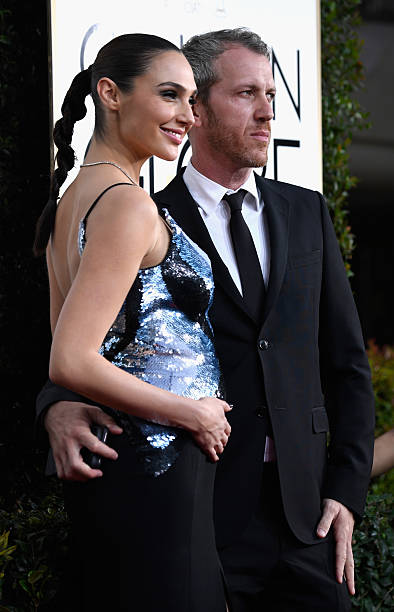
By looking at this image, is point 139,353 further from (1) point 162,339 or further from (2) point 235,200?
(2) point 235,200

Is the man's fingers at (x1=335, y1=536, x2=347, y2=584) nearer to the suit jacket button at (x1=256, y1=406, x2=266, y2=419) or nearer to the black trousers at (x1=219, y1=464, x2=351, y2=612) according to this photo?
the black trousers at (x1=219, y1=464, x2=351, y2=612)

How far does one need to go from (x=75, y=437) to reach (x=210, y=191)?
1.03m

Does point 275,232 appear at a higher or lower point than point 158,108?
lower

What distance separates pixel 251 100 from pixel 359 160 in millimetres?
6125

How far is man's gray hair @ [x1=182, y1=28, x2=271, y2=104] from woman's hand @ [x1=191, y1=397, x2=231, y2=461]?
4.00ft

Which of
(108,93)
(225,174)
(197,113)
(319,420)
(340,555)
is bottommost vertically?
(340,555)

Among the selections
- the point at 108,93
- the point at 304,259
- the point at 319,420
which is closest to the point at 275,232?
the point at 304,259

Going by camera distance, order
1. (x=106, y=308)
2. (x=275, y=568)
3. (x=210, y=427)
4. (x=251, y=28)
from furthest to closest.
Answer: (x=251, y=28) → (x=275, y=568) → (x=210, y=427) → (x=106, y=308)

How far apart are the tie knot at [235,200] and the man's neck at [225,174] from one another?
0.22 ft

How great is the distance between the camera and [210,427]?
5.47 ft

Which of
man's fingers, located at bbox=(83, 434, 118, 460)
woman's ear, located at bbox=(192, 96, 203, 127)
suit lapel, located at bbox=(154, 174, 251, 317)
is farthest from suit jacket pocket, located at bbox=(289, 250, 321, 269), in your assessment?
man's fingers, located at bbox=(83, 434, 118, 460)

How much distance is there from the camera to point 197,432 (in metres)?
1.66

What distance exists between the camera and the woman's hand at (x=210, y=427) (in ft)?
5.44

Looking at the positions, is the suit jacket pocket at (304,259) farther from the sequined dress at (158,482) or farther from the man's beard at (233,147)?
the sequined dress at (158,482)
